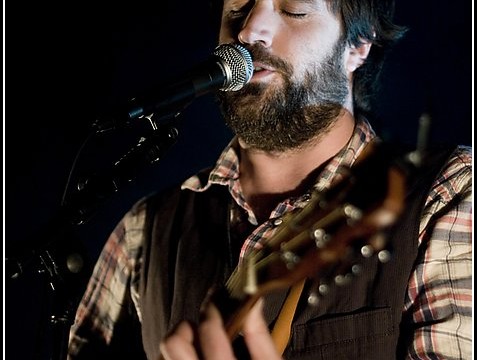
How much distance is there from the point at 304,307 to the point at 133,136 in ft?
2.20

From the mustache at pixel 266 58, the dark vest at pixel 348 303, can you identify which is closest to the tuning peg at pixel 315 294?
the dark vest at pixel 348 303

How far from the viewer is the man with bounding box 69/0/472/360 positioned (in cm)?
94

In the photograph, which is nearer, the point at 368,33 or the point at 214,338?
the point at 214,338

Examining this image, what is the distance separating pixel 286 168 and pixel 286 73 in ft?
0.64

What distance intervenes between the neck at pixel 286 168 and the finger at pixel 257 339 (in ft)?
1.26

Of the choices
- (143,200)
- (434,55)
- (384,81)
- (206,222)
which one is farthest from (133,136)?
(434,55)

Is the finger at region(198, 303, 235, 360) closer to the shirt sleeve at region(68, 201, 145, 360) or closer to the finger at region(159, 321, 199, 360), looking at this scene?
the finger at region(159, 321, 199, 360)

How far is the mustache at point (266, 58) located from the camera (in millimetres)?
1079

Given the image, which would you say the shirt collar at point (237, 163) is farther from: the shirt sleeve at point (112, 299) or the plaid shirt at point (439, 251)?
the shirt sleeve at point (112, 299)

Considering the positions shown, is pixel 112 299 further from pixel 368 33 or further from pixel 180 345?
pixel 368 33

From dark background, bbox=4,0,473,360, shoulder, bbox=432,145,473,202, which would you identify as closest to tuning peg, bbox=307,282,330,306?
shoulder, bbox=432,145,473,202

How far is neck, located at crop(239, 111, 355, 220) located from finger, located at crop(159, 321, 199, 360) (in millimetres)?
387

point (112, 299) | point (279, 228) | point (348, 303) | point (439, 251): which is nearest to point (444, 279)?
point (439, 251)

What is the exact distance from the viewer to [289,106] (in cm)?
114
